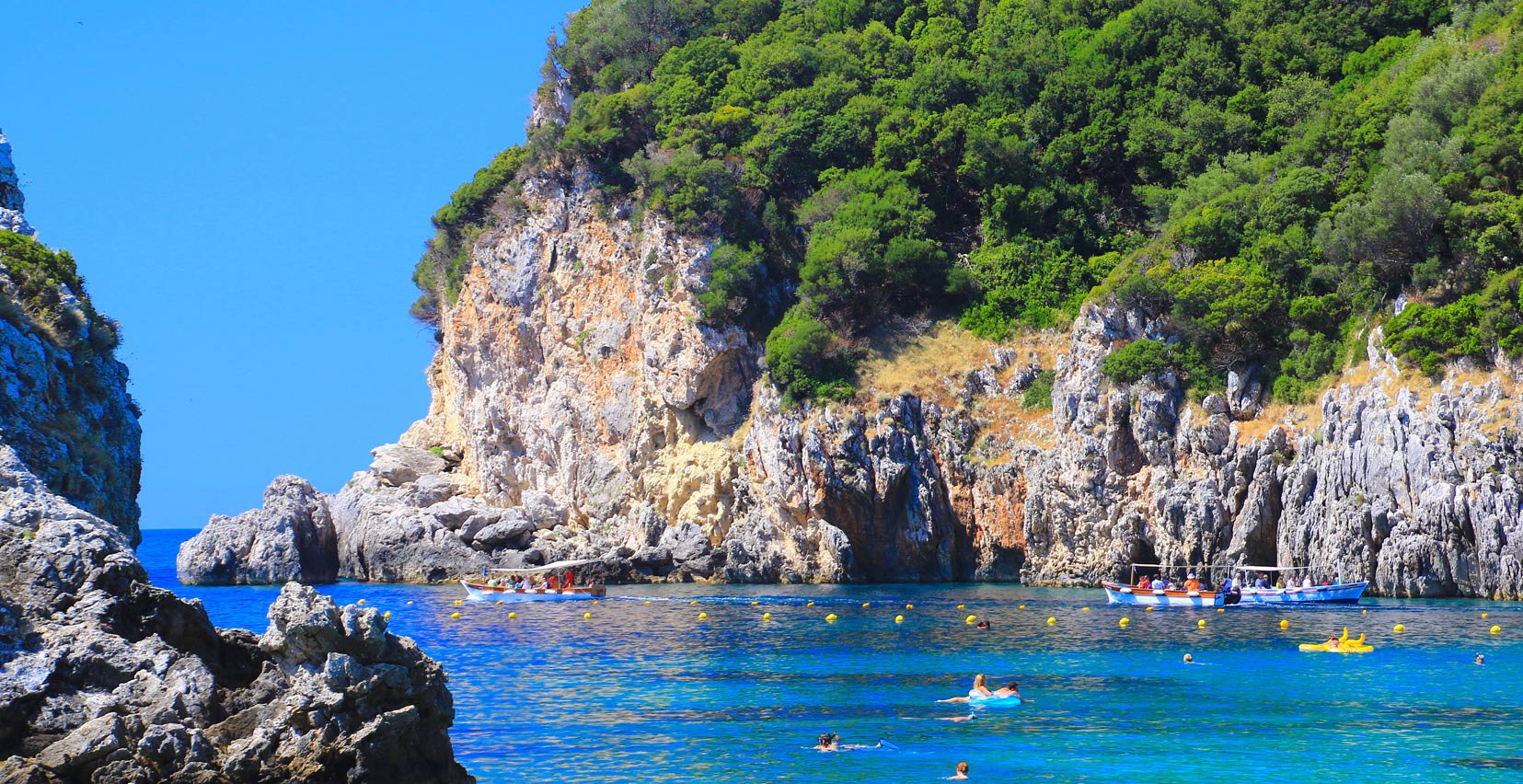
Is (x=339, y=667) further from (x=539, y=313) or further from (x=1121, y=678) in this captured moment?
(x=539, y=313)

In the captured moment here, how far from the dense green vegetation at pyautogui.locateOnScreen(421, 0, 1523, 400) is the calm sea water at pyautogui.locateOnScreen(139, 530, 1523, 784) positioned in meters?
15.7

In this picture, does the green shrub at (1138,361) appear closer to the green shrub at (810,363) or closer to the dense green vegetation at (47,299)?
the green shrub at (810,363)

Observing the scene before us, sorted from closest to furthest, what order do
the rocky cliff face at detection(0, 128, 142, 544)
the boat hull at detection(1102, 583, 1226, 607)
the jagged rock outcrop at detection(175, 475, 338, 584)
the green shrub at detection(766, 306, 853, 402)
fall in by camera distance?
the rocky cliff face at detection(0, 128, 142, 544)
the boat hull at detection(1102, 583, 1226, 607)
the green shrub at detection(766, 306, 853, 402)
the jagged rock outcrop at detection(175, 475, 338, 584)

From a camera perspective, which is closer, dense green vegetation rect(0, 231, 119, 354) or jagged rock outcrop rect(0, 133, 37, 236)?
dense green vegetation rect(0, 231, 119, 354)

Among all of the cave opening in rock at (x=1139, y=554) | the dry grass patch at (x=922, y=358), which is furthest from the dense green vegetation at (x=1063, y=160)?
the cave opening in rock at (x=1139, y=554)

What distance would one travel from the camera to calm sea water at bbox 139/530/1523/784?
26.2 m

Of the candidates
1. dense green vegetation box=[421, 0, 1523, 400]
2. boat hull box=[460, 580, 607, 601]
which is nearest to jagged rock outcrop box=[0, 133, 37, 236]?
boat hull box=[460, 580, 607, 601]

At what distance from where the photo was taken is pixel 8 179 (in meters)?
39.6

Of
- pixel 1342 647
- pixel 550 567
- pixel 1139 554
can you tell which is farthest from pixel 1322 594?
pixel 550 567

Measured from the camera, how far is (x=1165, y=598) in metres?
58.0

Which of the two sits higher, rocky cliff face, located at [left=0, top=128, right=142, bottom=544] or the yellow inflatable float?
rocky cliff face, located at [left=0, top=128, right=142, bottom=544]

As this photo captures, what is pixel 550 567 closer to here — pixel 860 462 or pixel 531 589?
pixel 531 589

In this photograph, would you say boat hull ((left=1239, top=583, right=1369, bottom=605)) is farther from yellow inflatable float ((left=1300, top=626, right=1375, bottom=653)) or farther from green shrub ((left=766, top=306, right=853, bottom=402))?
green shrub ((left=766, top=306, right=853, bottom=402))

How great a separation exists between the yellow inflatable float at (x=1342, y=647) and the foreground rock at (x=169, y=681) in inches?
1148
